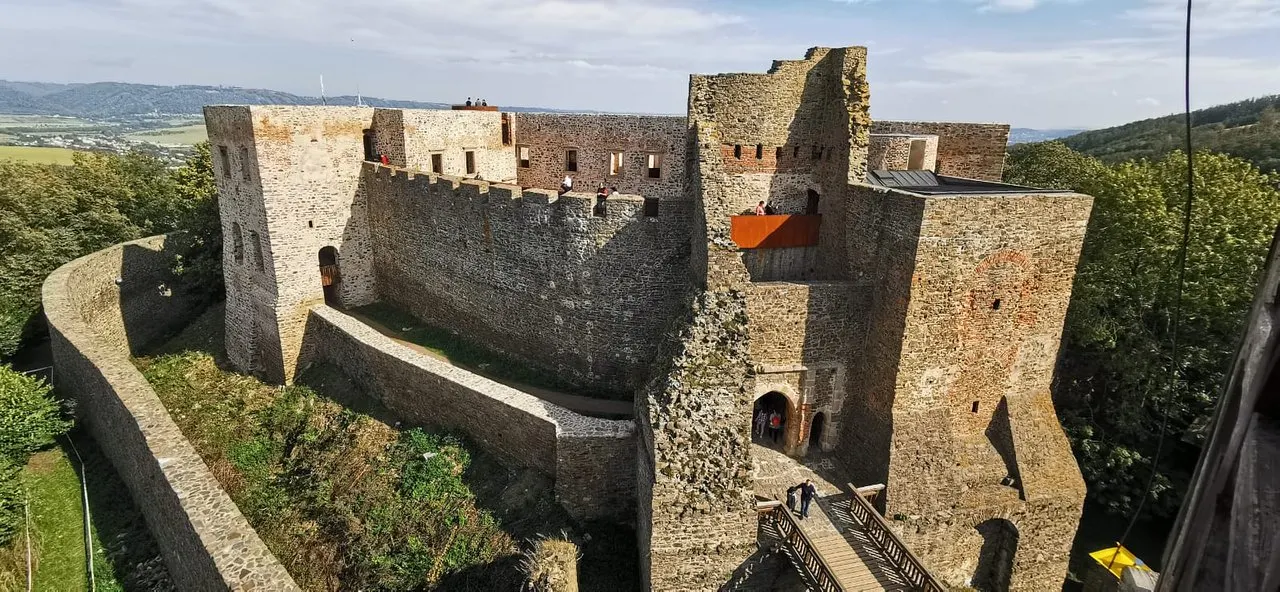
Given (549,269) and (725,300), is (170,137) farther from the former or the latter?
(725,300)

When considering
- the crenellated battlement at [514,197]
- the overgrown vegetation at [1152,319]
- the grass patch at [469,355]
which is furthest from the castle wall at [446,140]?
the overgrown vegetation at [1152,319]

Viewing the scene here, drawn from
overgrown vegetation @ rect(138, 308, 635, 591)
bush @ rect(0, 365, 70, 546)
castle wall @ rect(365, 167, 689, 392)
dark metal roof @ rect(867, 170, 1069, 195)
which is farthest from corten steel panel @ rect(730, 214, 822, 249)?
bush @ rect(0, 365, 70, 546)

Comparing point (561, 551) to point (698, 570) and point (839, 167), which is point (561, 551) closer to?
point (698, 570)

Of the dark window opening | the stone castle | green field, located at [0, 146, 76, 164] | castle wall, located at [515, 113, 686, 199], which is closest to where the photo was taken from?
the stone castle

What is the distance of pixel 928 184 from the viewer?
563 inches

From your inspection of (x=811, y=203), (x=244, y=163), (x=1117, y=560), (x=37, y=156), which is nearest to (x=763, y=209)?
(x=811, y=203)

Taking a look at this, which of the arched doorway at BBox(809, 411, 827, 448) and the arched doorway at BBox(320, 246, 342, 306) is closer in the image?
the arched doorway at BBox(809, 411, 827, 448)

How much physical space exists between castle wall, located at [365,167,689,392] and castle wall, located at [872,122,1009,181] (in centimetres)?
807

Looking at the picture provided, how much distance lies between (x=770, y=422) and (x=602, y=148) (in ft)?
34.4

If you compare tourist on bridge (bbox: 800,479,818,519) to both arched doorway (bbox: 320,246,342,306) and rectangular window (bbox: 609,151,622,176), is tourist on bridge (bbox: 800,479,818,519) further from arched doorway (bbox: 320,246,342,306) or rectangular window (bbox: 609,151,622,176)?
arched doorway (bbox: 320,246,342,306)

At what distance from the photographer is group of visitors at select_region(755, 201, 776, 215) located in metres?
14.7

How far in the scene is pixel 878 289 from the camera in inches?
484

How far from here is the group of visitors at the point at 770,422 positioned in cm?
1398

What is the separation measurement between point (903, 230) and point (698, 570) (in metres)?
6.91
